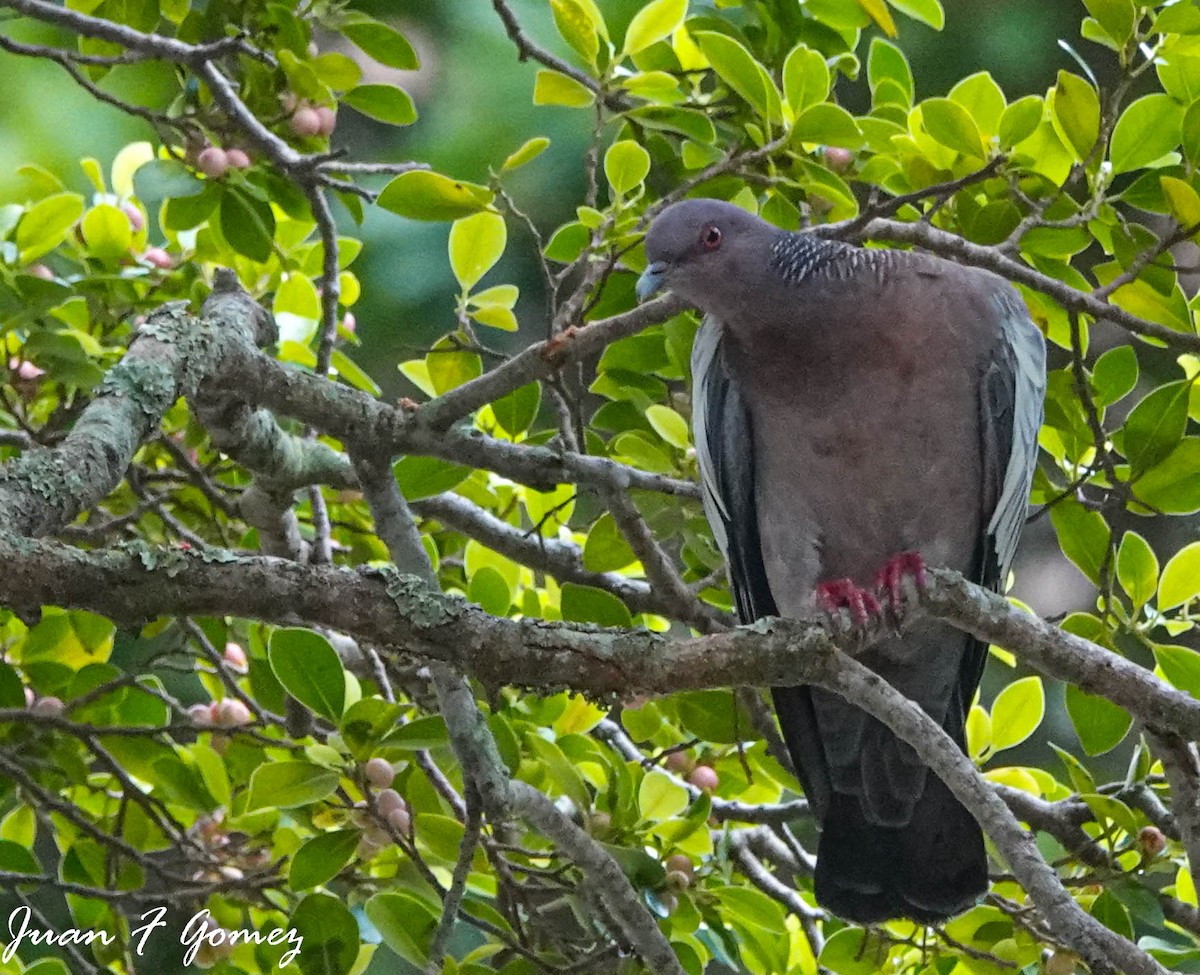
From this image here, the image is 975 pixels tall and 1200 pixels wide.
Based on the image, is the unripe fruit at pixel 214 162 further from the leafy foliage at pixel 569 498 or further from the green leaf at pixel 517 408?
the green leaf at pixel 517 408

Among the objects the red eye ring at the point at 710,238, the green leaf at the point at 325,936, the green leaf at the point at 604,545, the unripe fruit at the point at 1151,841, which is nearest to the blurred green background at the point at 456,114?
the red eye ring at the point at 710,238

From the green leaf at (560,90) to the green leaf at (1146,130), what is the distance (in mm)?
867

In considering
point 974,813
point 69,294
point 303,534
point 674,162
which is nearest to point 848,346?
point 674,162

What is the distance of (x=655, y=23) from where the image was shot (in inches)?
88.0

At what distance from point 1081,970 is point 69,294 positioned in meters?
2.02

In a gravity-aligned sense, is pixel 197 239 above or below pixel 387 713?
above

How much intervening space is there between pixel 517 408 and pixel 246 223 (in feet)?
1.91

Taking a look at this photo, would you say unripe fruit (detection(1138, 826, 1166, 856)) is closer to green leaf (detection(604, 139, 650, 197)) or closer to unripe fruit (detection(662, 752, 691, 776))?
unripe fruit (detection(662, 752, 691, 776))

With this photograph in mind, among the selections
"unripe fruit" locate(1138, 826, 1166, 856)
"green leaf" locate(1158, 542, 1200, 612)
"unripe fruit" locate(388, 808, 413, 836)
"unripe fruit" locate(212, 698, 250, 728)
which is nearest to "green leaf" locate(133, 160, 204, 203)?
"unripe fruit" locate(212, 698, 250, 728)

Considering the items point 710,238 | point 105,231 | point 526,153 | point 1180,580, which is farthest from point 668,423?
point 105,231

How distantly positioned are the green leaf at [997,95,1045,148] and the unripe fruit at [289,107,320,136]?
3.93ft

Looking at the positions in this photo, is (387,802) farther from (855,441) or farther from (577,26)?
(577,26)

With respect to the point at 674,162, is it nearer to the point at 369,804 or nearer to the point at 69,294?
the point at 69,294

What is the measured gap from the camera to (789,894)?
2.59m
